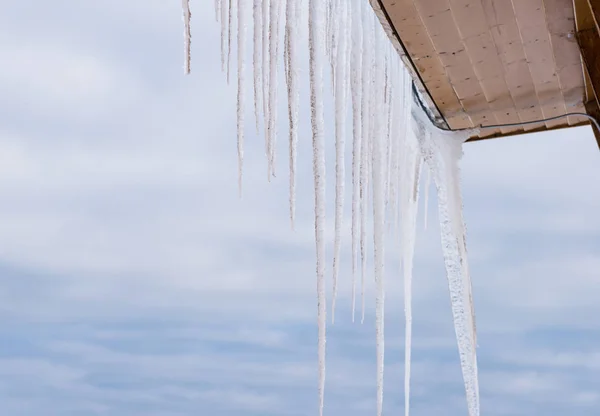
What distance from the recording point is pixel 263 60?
1937 mm

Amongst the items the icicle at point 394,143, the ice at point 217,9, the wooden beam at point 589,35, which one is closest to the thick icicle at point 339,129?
the icicle at point 394,143

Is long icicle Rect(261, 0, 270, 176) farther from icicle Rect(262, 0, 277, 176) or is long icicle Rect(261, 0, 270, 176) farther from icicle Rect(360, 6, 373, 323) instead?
icicle Rect(360, 6, 373, 323)

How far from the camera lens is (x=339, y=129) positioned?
2.20 meters

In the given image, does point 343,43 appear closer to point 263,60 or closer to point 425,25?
point 425,25

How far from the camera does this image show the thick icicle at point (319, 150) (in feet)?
6.27

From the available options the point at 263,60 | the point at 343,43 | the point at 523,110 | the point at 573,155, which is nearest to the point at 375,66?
the point at 343,43

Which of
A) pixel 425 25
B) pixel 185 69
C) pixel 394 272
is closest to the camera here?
pixel 185 69

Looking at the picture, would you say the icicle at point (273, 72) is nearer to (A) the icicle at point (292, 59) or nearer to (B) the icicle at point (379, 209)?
(A) the icicle at point (292, 59)

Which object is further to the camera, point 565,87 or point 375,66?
point 565,87

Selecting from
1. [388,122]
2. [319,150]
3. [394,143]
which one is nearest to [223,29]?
[319,150]

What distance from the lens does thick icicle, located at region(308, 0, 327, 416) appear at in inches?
75.2

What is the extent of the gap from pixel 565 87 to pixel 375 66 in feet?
2.81

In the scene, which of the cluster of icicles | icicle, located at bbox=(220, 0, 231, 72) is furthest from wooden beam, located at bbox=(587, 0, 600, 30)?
icicle, located at bbox=(220, 0, 231, 72)

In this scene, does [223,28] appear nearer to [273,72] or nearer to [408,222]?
[273,72]
